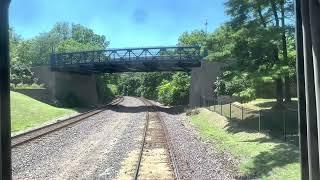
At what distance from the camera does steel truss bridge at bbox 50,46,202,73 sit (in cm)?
5688

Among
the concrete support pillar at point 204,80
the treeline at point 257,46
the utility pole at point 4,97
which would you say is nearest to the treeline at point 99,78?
the concrete support pillar at point 204,80

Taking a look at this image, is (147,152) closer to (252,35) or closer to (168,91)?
(252,35)

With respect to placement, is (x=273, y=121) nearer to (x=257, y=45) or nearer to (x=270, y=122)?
(x=270, y=122)

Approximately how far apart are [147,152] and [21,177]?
607 cm

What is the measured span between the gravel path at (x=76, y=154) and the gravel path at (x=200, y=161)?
6.39ft

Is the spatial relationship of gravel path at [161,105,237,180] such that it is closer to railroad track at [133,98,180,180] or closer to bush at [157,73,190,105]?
railroad track at [133,98,180,180]

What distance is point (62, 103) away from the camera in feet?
197

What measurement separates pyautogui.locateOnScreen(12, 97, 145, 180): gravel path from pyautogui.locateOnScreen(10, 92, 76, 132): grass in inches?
247

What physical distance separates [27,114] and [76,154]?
74.4ft

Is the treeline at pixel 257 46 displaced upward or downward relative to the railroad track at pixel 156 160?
upward

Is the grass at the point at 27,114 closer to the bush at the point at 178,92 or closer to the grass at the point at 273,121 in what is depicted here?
the grass at the point at 273,121

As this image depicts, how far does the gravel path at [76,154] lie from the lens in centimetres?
1595

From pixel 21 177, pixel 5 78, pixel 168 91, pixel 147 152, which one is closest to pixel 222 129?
pixel 147 152

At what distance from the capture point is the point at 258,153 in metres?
17.5
